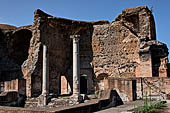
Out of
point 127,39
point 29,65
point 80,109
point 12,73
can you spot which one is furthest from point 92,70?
point 80,109

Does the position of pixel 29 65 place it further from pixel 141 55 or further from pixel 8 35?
pixel 141 55

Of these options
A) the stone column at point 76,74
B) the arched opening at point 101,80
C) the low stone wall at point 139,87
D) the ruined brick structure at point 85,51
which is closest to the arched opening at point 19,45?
the ruined brick structure at point 85,51

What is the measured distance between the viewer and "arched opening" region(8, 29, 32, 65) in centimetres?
2072

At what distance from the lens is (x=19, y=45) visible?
2147 centimetres

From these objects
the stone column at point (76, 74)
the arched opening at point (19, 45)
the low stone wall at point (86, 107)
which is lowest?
the low stone wall at point (86, 107)

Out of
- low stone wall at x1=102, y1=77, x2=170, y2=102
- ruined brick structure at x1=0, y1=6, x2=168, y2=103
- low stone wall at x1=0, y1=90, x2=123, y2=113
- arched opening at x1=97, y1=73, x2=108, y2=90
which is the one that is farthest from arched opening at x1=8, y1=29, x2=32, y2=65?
low stone wall at x1=0, y1=90, x2=123, y2=113

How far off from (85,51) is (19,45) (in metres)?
6.96

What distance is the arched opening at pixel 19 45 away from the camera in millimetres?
20719

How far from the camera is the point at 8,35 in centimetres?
2091

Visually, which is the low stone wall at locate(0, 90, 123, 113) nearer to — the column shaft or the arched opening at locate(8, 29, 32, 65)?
the column shaft

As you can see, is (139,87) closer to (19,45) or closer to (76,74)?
(76,74)

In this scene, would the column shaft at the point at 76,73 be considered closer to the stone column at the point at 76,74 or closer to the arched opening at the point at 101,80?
the stone column at the point at 76,74

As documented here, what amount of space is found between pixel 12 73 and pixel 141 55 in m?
11.7

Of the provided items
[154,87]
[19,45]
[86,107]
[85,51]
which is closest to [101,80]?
[85,51]
